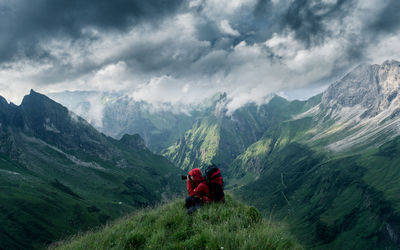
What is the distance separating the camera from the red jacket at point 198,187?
36.2 ft

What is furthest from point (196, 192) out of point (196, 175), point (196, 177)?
point (196, 175)

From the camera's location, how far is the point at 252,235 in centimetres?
643

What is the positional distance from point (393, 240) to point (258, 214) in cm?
26933

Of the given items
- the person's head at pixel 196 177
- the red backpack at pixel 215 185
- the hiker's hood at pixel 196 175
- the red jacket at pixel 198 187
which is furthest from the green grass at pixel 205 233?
the hiker's hood at pixel 196 175

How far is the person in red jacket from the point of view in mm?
10656

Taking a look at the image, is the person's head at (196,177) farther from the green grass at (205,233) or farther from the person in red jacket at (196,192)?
the green grass at (205,233)

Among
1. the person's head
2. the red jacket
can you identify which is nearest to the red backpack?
the red jacket

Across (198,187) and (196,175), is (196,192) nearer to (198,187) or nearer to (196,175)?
(198,187)

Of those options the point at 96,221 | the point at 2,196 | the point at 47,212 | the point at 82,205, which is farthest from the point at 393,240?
the point at 2,196

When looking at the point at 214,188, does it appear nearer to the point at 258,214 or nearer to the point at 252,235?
the point at 258,214

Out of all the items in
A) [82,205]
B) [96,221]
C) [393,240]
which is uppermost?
[82,205]

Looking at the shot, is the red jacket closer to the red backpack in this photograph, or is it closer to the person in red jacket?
the person in red jacket

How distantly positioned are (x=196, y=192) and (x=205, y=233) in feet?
14.1

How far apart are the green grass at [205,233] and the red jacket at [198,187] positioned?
771mm
